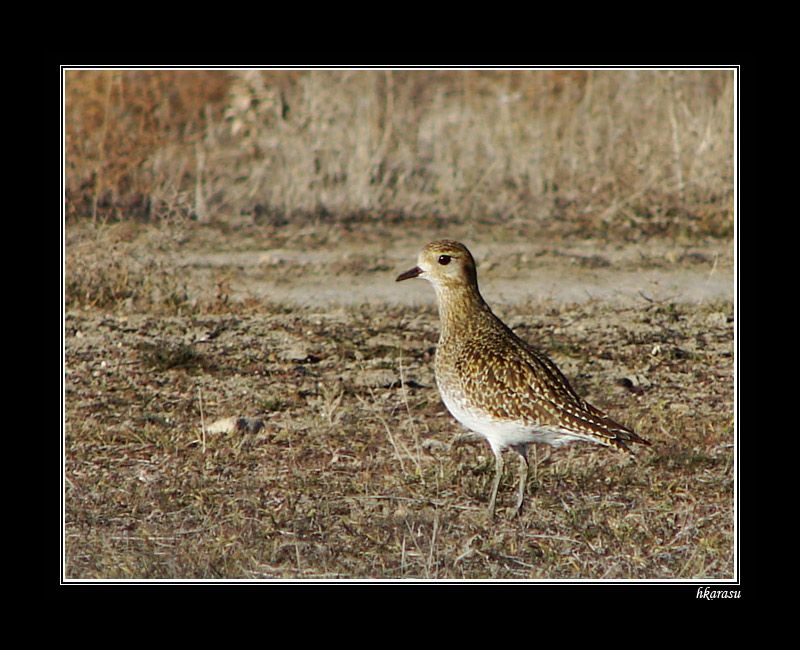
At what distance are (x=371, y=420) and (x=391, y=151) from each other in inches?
216

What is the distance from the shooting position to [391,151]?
12148 mm

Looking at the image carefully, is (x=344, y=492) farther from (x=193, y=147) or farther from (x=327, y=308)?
(x=193, y=147)

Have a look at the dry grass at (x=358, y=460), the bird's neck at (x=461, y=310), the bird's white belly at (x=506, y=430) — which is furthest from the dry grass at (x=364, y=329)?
the bird's neck at (x=461, y=310)

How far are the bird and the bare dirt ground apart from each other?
435 mm

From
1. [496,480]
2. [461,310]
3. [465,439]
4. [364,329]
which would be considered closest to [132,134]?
[364,329]

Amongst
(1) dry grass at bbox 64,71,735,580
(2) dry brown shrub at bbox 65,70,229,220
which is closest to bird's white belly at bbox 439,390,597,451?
(1) dry grass at bbox 64,71,735,580

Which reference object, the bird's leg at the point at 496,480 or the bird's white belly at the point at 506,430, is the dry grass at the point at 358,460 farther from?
the bird's white belly at the point at 506,430

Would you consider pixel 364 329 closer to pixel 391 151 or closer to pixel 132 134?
pixel 391 151

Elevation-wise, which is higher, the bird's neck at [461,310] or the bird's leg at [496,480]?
the bird's neck at [461,310]

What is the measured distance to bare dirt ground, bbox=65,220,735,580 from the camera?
5.61 meters

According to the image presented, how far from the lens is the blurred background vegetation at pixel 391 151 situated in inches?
440

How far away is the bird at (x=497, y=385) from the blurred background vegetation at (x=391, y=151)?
471 centimetres

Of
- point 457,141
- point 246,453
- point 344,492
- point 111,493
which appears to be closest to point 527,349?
point 344,492

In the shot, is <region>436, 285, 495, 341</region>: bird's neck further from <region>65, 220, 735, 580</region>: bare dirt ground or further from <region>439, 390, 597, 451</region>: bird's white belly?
<region>65, 220, 735, 580</region>: bare dirt ground
